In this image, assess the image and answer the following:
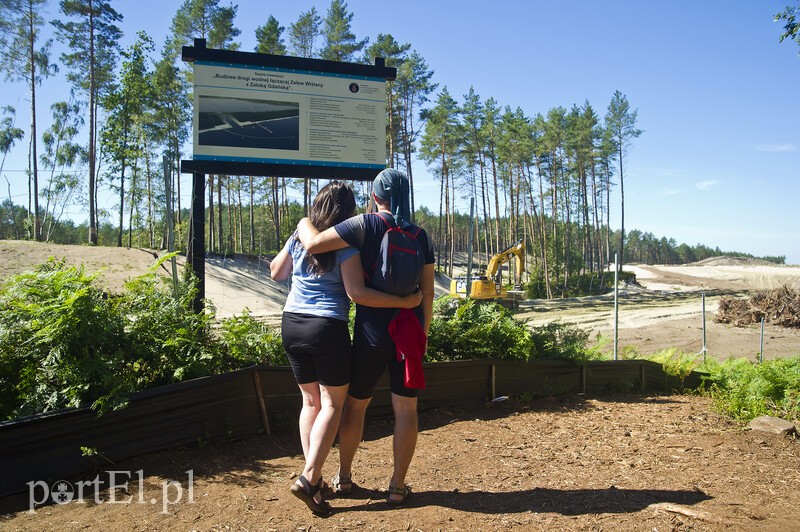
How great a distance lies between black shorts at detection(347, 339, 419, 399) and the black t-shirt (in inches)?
1.7

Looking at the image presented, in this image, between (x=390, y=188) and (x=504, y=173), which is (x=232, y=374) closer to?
(x=390, y=188)

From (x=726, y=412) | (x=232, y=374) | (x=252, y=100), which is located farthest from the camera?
(x=252, y=100)

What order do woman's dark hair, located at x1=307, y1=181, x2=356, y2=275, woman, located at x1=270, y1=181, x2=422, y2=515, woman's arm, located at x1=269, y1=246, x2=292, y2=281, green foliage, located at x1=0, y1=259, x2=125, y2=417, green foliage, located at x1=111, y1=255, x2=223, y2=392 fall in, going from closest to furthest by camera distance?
woman, located at x1=270, y1=181, x2=422, y2=515 → woman's dark hair, located at x1=307, y1=181, x2=356, y2=275 → woman's arm, located at x1=269, y1=246, x2=292, y2=281 → green foliage, located at x1=0, y1=259, x2=125, y2=417 → green foliage, located at x1=111, y1=255, x2=223, y2=392

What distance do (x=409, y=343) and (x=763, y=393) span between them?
446cm

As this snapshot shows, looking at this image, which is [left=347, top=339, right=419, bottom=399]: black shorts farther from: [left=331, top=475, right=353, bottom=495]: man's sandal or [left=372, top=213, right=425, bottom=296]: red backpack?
[left=331, top=475, right=353, bottom=495]: man's sandal

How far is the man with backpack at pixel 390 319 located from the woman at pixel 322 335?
→ 0.08 metres

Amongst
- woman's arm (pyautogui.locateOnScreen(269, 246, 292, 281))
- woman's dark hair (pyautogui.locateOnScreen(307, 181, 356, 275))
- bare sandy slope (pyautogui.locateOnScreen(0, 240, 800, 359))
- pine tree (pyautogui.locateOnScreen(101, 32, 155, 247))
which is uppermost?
pine tree (pyautogui.locateOnScreen(101, 32, 155, 247))

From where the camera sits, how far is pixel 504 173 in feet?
162

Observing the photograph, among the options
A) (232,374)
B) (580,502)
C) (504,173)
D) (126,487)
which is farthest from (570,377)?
(504,173)

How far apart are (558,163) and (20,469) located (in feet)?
165

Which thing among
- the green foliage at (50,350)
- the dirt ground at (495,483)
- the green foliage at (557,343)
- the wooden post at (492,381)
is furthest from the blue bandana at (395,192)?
the green foliage at (557,343)

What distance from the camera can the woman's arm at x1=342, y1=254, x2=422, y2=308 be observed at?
2.82 m

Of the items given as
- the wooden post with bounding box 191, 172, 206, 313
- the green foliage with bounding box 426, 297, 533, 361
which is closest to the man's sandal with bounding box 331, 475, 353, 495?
the green foliage with bounding box 426, 297, 533, 361

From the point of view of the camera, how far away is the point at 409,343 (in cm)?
285
